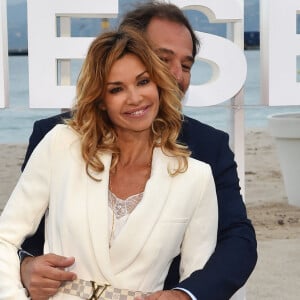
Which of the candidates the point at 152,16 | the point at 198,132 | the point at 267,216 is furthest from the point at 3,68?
the point at 267,216

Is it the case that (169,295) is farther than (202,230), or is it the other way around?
(202,230)

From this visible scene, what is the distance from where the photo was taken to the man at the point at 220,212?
1.99 metres

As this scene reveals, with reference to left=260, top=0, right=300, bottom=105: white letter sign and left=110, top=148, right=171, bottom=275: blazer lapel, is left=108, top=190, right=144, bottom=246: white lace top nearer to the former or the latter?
left=110, top=148, right=171, bottom=275: blazer lapel

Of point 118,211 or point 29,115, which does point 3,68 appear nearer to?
point 118,211

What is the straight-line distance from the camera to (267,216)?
7.76 metres

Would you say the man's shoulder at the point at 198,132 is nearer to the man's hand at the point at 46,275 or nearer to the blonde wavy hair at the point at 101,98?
the blonde wavy hair at the point at 101,98

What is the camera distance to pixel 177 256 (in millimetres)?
2193

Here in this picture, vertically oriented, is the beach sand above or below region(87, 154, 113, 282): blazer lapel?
below

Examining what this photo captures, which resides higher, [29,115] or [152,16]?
[152,16]

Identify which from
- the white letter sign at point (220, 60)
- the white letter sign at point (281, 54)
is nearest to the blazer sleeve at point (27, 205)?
the white letter sign at point (220, 60)


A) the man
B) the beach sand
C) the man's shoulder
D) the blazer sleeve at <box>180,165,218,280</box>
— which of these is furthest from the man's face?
the beach sand

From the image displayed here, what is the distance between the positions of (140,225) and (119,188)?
0.12m

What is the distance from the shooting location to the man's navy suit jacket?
2.04 m

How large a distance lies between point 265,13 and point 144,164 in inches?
53.8
